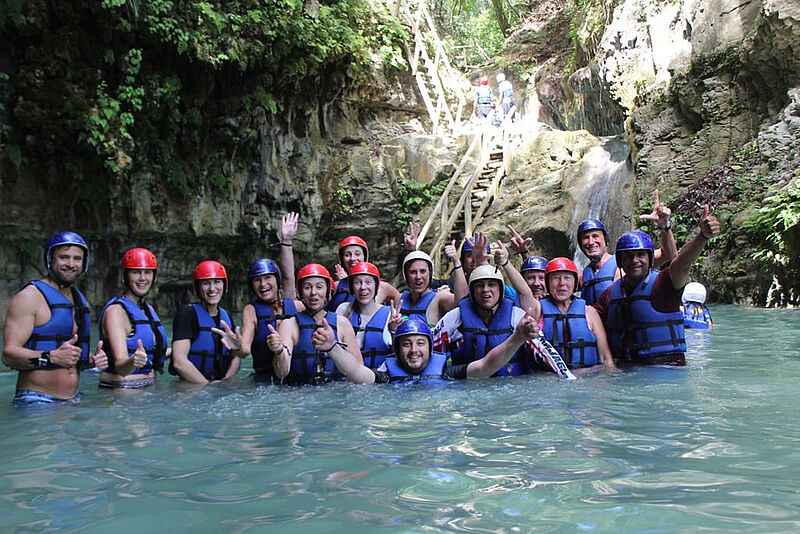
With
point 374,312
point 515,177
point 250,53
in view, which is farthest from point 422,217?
point 374,312

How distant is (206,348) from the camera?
610 centimetres

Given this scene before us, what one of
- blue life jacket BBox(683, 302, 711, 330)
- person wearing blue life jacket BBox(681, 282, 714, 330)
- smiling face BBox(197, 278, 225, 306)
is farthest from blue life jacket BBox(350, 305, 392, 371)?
blue life jacket BBox(683, 302, 711, 330)

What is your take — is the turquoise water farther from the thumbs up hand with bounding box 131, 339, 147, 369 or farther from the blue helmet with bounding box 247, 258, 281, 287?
the blue helmet with bounding box 247, 258, 281, 287

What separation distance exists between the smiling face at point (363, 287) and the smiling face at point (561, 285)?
1.73m

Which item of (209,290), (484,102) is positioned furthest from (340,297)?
(484,102)

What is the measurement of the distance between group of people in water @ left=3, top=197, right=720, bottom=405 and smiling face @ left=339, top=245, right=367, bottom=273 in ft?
1.46

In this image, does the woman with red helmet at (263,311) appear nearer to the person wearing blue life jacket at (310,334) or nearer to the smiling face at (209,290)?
the person wearing blue life jacket at (310,334)

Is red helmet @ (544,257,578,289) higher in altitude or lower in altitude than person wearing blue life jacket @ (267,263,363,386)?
higher

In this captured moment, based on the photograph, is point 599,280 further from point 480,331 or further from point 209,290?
point 209,290

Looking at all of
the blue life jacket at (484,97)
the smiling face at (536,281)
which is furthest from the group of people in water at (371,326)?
the blue life jacket at (484,97)

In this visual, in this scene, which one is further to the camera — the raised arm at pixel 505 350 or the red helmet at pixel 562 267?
the red helmet at pixel 562 267

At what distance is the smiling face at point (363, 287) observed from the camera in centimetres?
625

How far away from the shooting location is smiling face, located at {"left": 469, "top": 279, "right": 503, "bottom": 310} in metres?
5.66

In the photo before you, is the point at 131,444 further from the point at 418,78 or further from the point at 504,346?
the point at 418,78
